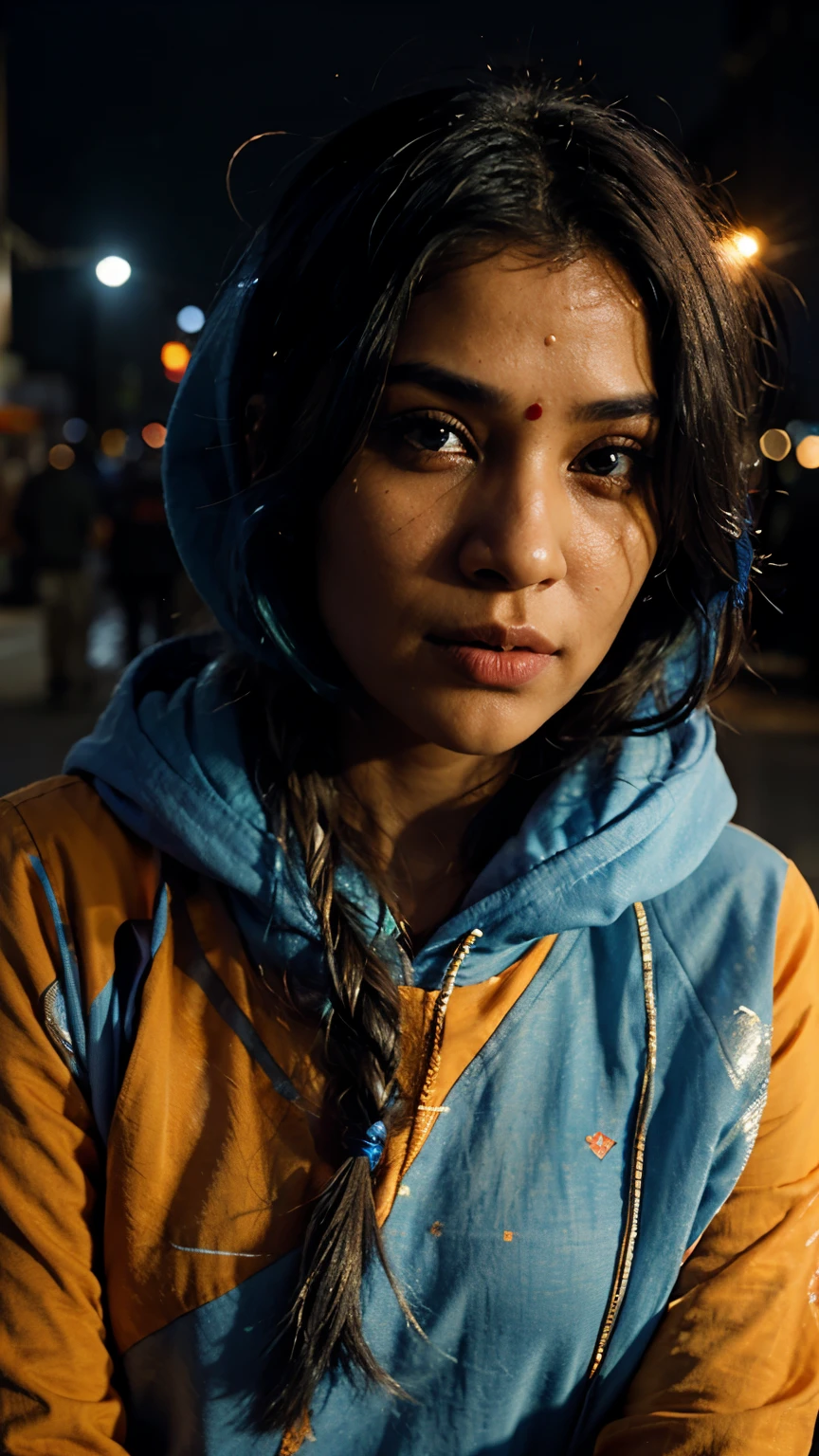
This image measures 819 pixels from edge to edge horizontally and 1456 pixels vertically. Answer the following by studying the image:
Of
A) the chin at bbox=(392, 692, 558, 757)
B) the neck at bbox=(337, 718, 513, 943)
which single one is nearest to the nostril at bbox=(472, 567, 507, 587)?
the chin at bbox=(392, 692, 558, 757)

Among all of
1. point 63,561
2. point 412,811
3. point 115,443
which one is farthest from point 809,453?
point 115,443

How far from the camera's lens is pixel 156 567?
384 inches

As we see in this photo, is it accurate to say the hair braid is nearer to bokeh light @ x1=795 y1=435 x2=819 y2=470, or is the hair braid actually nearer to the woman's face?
the woman's face

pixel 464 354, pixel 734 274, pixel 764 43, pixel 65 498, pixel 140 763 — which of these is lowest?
pixel 140 763

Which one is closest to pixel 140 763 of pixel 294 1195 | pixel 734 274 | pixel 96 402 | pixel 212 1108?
pixel 212 1108

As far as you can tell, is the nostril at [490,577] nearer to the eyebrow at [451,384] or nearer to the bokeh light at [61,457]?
the eyebrow at [451,384]

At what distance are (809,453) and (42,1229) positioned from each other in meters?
13.3

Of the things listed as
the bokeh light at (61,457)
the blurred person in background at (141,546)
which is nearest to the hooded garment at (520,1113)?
the blurred person in background at (141,546)

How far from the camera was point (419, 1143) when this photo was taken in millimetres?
1431

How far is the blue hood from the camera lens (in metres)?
1.44

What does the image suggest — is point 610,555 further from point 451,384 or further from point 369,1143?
point 369,1143

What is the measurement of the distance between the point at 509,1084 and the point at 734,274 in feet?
3.25

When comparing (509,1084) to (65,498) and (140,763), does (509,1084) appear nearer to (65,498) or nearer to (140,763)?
(140,763)

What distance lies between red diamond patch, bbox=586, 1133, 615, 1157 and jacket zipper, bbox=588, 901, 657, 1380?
1.1 inches
